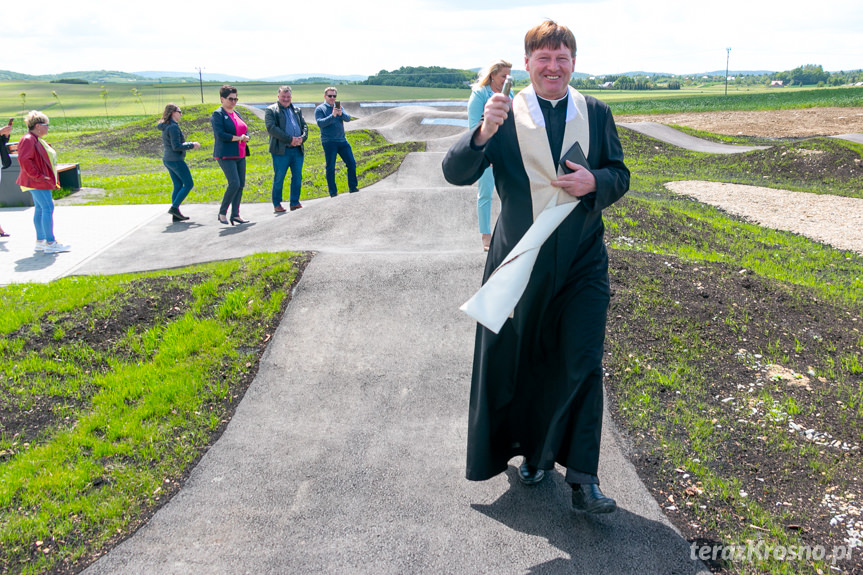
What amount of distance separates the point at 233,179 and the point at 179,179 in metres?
1.45

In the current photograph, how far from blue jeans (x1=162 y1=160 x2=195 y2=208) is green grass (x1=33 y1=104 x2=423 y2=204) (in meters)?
2.31

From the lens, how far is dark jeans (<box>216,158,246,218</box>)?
10.8 meters

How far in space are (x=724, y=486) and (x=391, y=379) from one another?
256cm

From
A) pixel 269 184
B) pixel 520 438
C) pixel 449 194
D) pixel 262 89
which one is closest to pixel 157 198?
pixel 269 184

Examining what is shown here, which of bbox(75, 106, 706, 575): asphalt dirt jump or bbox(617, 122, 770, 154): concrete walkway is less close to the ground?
bbox(617, 122, 770, 154): concrete walkway

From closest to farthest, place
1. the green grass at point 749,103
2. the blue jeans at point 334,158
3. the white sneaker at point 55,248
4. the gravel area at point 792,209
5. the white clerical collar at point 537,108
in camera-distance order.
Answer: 1. the white clerical collar at point 537,108
2. the white sneaker at point 55,248
3. the blue jeans at point 334,158
4. the gravel area at point 792,209
5. the green grass at point 749,103

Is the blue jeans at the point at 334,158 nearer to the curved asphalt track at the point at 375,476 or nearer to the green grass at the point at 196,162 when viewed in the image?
the green grass at the point at 196,162

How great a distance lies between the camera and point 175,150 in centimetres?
1117

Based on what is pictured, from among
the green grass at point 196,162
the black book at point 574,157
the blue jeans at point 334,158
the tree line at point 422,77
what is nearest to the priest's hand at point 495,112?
the black book at point 574,157

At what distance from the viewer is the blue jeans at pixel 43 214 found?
977 cm

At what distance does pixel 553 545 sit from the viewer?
3465 millimetres

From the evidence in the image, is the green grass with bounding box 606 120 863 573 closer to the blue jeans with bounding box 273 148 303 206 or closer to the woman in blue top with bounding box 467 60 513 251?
the woman in blue top with bounding box 467 60 513 251

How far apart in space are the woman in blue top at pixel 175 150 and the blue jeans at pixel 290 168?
135 centimetres

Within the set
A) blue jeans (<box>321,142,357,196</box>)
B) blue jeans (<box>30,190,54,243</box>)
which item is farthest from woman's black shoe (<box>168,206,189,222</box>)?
blue jeans (<box>321,142,357,196</box>)
